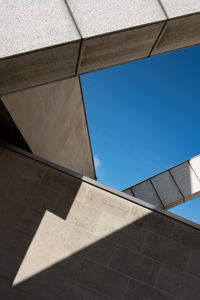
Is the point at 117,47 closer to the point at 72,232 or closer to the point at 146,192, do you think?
the point at 72,232

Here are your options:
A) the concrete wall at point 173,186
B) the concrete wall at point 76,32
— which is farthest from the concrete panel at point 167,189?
the concrete wall at point 76,32

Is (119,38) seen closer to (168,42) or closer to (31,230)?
(168,42)

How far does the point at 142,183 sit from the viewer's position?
48.7ft

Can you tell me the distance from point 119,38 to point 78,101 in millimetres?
9279

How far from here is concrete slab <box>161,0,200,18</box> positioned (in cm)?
407

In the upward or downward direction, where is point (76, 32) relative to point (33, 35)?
upward

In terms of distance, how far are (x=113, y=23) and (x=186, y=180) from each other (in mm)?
11774

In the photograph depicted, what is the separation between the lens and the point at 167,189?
1421cm

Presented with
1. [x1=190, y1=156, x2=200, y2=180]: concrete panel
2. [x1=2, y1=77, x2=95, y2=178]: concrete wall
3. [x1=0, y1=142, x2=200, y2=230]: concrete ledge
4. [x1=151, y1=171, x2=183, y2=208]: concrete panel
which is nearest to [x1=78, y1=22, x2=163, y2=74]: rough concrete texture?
[x1=2, y1=77, x2=95, y2=178]: concrete wall

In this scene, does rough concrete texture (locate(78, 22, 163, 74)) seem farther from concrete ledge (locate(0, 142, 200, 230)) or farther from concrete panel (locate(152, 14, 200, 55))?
concrete ledge (locate(0, 142, 200, 230))

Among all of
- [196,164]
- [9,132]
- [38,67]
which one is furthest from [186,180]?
[38,67]

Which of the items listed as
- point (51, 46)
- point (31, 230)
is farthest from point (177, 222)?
point (51, 46)

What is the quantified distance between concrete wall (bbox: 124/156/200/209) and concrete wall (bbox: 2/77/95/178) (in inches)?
178

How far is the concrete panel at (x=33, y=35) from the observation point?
11.4ft
